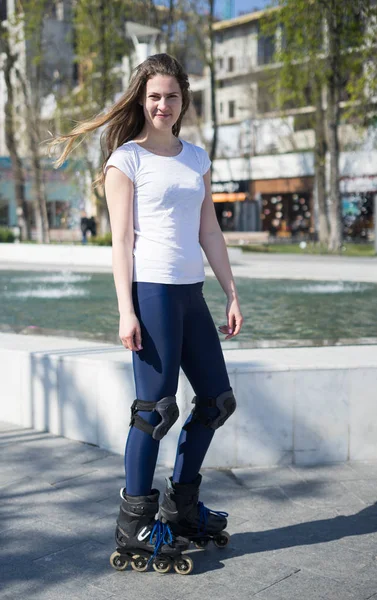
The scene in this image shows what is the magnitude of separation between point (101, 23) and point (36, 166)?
7.48m

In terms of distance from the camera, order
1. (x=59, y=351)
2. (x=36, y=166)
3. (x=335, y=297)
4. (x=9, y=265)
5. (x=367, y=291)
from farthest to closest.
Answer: (x=36, y=166)
(x=9, y=265)
(x=367, y=291)
(x=335, y=297)
(x=59, y=351)

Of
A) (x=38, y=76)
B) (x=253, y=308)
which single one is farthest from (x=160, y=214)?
(x=38, y=76)

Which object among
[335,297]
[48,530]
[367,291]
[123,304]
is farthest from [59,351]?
[367,291]

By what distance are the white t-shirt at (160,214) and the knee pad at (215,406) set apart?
1.66 ft

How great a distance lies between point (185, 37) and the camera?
31.0m

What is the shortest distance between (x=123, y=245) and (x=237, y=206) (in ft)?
150

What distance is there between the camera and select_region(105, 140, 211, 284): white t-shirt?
305 cm

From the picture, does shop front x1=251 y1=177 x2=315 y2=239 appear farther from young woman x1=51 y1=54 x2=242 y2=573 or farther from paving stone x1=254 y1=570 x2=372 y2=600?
paving stone x1=254 y1=570 x2=372 y2=600

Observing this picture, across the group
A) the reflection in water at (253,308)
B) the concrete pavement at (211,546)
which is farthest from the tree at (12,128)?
the concrete pavement at (211,546)

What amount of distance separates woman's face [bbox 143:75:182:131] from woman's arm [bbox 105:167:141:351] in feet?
0.88

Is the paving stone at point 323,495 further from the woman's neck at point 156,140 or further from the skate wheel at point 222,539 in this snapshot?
the woman's neck at point 156,140

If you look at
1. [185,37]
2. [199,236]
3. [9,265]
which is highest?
[185,37]

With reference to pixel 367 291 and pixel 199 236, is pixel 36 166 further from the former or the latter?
pixel 199 236

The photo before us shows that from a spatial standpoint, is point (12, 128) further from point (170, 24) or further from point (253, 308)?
point (253, 308)
